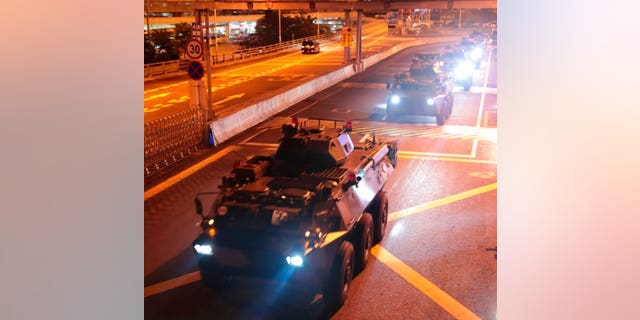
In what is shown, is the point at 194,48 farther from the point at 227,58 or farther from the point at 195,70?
the point at 227,58

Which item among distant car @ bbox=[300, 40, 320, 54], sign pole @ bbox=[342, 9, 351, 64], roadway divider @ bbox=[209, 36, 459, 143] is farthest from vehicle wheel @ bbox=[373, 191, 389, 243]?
distant car @ bbox=[300, 40, 320, 54]

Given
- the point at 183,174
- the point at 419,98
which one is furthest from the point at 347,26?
the point at 183,174

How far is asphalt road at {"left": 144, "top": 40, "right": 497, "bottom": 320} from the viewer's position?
773cm

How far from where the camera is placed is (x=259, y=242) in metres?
7.41

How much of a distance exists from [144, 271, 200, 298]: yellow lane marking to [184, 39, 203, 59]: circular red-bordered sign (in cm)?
876

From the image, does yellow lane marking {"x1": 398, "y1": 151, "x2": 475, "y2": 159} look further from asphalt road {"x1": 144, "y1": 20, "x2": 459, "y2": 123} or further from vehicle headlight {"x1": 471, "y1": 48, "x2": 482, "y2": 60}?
vehicle headlight {"x1": 471, "y1": 48, "x2": 482, "y2": 60}

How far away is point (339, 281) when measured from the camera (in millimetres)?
7574

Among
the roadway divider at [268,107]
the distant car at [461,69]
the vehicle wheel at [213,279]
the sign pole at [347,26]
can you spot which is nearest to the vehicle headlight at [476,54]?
the distant car at [461,69]

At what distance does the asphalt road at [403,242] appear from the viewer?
773cm

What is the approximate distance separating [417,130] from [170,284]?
39.6 feet
